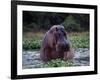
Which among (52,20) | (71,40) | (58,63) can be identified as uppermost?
(52,20)

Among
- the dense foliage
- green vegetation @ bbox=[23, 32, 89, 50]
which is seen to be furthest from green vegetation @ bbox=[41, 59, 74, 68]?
the dense foliage

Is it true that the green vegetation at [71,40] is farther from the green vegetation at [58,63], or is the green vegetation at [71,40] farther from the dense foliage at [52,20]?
the green vegetation at [58,63]

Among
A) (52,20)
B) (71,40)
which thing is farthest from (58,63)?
(52,20)

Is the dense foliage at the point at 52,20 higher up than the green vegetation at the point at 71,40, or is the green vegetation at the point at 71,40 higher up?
the dense foliage at the point at 52,20

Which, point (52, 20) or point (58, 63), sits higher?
point (52, 20)

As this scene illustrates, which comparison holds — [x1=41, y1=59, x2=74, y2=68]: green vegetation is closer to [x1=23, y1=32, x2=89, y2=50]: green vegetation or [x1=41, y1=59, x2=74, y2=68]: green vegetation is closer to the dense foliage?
[x1=23, y1=32, x2=89, y2=50]: green vegetation

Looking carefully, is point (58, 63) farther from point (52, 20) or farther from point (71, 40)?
point (52, 20)

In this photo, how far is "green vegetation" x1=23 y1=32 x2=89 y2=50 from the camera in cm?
202

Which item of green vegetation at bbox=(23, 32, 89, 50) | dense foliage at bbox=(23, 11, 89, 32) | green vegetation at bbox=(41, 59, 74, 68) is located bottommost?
green vegetation at bbox=(41, 59, 74, 68)

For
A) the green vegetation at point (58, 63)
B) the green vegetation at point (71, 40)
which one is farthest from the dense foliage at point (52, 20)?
the green vegetation at point (58, 63)

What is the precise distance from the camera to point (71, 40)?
2.17 meters

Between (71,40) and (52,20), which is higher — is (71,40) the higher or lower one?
the lower one

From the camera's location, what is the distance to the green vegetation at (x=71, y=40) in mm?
2022

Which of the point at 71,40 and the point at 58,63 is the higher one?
the point at 71,40
